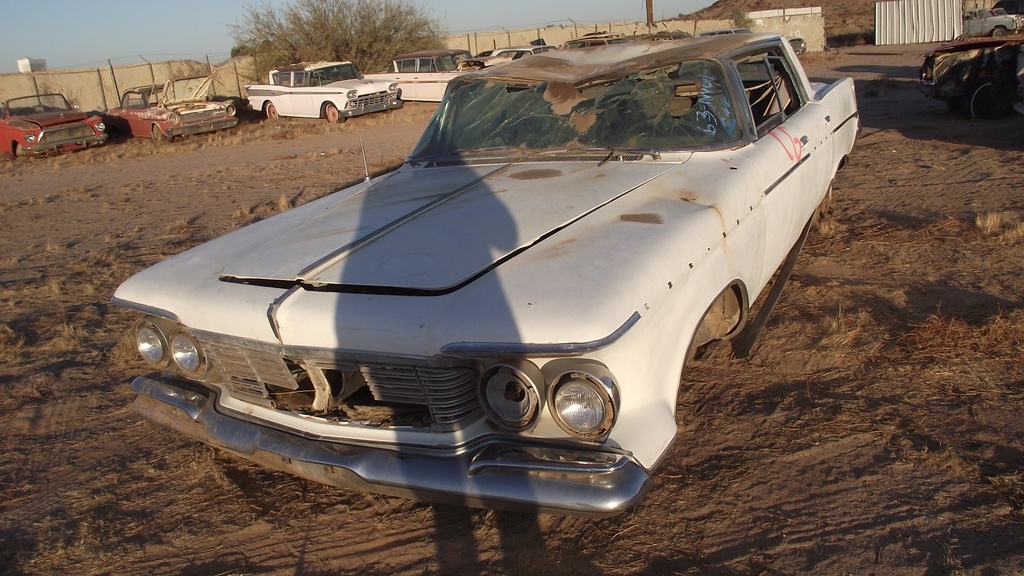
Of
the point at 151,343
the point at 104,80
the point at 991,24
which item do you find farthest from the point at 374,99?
the point at 991,24

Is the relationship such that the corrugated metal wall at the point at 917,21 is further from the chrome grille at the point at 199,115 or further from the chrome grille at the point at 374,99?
the chrome grille at the point at 199,115

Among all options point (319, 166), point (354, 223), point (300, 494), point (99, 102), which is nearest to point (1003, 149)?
point (354, 223)

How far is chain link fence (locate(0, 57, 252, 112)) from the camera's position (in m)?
24.8

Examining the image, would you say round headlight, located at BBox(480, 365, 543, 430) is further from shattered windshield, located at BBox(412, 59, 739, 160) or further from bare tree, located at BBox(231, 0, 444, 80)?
bare tree, located at BBox(231, 0, 444, 80)

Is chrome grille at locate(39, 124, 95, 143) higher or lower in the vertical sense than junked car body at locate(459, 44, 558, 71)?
lower

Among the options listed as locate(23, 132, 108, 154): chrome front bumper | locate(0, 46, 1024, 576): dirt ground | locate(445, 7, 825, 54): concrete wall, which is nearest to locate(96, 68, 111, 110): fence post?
locate(23, 132, 108, 154): chrome front bumper

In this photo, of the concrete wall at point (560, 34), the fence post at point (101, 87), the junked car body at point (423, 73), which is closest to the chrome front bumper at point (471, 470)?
the junked car body at point (423, 73)

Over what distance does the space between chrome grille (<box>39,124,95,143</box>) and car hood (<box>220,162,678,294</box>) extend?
16.1 meters

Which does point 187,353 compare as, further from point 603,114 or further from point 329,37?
point 329,37

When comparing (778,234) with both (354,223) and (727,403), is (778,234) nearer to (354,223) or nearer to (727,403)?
(727,403)

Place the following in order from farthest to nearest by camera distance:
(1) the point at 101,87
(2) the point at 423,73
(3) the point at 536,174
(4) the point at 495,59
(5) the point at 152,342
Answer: (1) the point at 101,87, (2) the point at 423,73, (4) the point at 495,59, (3) the point at 536,174, (5) the point at 152,342

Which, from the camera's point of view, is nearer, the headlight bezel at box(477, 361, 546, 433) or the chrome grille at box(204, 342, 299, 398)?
the headlight bezel at box(477, 361, 546, 433)

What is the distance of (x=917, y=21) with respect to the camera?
113ft

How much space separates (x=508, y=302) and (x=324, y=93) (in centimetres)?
1813
